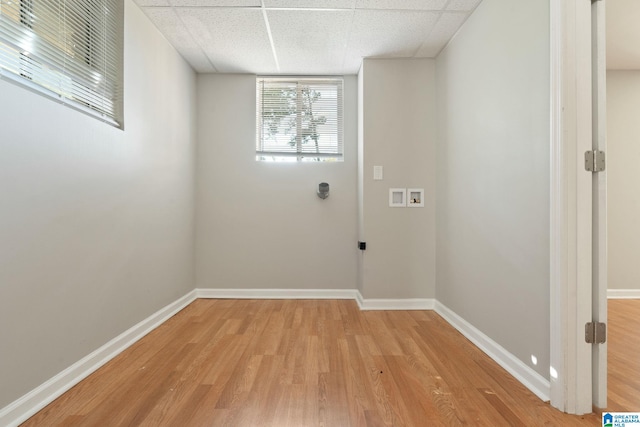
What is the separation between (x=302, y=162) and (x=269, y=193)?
50 cm

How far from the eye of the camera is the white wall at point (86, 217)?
1.46 metres

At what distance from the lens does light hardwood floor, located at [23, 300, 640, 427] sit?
4.89 ft

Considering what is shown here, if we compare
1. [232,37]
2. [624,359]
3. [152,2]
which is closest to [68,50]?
[152,2]

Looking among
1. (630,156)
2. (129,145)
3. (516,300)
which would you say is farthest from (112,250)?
(630,156)

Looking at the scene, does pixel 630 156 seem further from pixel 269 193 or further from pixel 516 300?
pixel 269 193

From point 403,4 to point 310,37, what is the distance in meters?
0.82

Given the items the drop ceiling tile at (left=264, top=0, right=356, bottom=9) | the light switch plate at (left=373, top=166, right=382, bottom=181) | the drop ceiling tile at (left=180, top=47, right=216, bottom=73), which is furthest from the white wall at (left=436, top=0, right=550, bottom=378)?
the drop ceiling tile at (left=180, top=47, right=216, bottom=73)

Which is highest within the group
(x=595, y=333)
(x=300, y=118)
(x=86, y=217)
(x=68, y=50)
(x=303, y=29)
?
(x=303, y=29)

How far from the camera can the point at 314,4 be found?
2438 mm

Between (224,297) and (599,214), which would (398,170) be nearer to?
(599,214)

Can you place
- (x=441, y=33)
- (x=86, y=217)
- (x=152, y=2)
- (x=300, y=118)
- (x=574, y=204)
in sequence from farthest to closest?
(x=300, y=118), (x=441, y=33), (x=152, y=2), (x=86, y=217), (x=574, y=204)

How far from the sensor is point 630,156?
370 cm

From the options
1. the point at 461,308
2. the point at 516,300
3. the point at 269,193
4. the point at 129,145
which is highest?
the point at 129,145

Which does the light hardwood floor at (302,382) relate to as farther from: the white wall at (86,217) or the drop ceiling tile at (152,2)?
the drop ceiling tile at (152,2)
